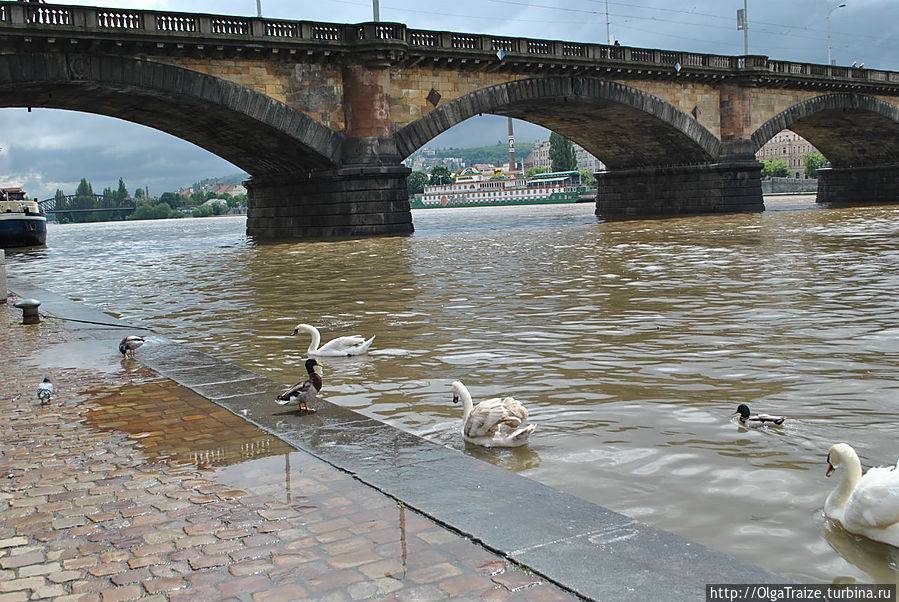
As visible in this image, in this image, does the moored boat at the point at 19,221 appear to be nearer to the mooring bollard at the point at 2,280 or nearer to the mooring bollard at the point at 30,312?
the mooring bollard at the point at 2,280

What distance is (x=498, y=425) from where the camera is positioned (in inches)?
241

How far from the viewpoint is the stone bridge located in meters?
29.5

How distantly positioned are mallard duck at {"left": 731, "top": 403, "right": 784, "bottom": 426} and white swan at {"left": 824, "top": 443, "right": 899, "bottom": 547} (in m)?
1.62

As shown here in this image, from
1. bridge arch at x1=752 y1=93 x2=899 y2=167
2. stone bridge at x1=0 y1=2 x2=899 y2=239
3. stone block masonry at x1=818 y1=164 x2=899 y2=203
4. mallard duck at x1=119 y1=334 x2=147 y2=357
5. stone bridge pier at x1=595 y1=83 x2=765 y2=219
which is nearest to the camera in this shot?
mallard duck at x1=119 y1=334 x2=147 y2=357

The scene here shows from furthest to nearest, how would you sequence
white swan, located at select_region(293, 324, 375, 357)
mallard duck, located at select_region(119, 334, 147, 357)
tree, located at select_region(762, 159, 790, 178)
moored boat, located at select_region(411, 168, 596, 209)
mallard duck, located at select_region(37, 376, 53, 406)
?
moored boat, located at select_region(411, 168, 596, 209) < tree, located at select_region(762, 159, 790, 178) < white swan, located at select_region(293, 324, 375, 357) < mallard duck, located at select_region(119, 334, 147, 357) < mallard duck, located at select_region(37, 376, 53, 406)

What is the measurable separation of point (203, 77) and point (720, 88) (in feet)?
99.8

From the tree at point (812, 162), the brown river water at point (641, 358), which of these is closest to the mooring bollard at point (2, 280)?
the brown river water at point (641, 358)

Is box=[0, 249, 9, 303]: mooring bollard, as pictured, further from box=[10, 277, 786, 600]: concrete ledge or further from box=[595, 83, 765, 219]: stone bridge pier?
box=[595, 83, 765, 219]: stone bridge pier

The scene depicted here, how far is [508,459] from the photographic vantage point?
5.95 metres

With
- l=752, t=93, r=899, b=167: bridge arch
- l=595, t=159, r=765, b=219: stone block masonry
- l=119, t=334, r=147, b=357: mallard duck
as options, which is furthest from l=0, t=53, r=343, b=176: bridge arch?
l=752, t=93, r=899, b=167: bridge arch

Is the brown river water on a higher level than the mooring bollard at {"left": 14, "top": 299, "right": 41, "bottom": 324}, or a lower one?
lower

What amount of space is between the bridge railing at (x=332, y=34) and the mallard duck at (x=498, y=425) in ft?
84.9

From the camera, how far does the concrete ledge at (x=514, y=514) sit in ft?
12.1

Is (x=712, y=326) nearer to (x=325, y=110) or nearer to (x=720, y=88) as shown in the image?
(x=325, y=110)
